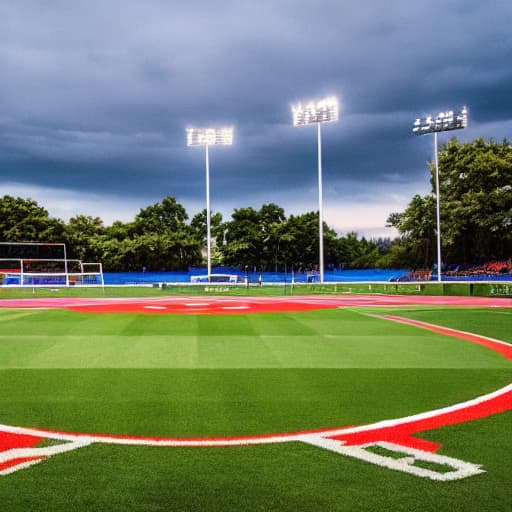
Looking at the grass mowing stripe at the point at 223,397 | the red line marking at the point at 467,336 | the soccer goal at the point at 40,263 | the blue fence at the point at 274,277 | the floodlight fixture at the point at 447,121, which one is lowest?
the red line marking at the point at 467,336

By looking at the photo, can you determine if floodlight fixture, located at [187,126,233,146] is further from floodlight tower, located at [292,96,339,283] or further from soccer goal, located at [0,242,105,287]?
soccer goal, located at [0,242,105,287]

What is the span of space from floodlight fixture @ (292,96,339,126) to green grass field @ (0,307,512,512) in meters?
33.4

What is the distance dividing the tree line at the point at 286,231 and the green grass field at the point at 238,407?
4109cm

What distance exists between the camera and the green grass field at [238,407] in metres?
3.99

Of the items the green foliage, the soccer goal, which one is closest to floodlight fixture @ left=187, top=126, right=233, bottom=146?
the soccer goal

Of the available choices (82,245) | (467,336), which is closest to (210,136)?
(82,245)

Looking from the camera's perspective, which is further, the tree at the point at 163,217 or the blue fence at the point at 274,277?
the tree at the point at 163,217

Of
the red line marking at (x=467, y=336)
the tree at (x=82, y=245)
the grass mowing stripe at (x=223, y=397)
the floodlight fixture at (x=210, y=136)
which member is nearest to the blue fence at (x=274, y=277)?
the floodlight fixture at (x=210, y=136)

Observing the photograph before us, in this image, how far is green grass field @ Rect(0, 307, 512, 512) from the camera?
3990mm

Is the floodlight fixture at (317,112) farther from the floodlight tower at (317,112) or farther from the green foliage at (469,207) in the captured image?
the green foliage at (469,207)

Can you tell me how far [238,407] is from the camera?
6.51m

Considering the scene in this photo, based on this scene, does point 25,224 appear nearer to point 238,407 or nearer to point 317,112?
point 317,112

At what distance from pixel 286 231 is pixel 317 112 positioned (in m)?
29.7

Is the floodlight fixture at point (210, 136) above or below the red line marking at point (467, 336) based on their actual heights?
above
